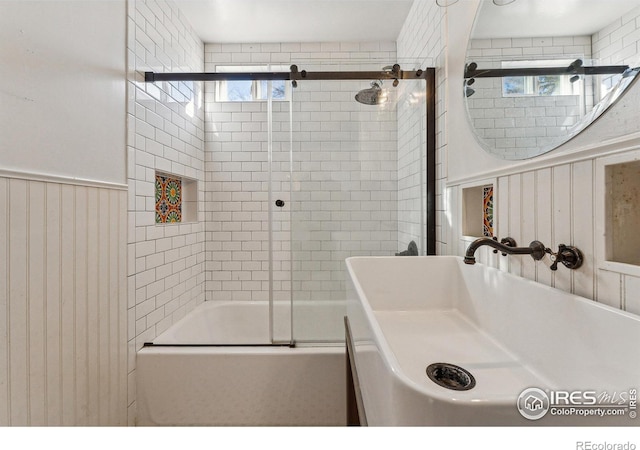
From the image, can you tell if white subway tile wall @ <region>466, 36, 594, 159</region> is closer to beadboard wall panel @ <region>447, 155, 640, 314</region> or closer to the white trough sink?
beadboard wall panel @ <region>447, 155, 640, 314</region>

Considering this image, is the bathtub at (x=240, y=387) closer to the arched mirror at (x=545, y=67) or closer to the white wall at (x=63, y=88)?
the white wall at (x=63, y=88)

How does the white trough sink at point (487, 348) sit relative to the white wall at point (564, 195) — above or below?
below

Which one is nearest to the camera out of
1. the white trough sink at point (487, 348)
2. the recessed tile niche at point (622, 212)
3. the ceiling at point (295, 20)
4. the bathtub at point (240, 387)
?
the white trough sink at point (487, 348)

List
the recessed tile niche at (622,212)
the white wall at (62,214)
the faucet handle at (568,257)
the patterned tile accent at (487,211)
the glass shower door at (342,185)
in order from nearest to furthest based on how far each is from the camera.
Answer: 1. the recessed tile niche at (622,212)
2. the faucet handle at (568,257)
3. the white wall at (62,214)
4. the patterned tile accent at (487,211)
5. the glass shower door at (342,185)

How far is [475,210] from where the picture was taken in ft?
4.04

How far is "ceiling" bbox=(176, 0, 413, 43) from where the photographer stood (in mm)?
1920

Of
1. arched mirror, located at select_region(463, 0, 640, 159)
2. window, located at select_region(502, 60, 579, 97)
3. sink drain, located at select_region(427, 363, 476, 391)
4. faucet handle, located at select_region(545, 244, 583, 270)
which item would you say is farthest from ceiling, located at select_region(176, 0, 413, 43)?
sink drain, located at select_region(427, 363, 476, 391)

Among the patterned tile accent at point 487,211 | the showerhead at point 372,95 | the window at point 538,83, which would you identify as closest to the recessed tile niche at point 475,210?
the patterned tile accent at point 487,211

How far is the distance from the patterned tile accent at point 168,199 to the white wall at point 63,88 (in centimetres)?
44

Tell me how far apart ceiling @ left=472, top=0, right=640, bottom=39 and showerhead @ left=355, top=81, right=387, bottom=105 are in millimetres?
725

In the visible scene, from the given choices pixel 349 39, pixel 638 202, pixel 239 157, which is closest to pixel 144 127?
pixel 239 157

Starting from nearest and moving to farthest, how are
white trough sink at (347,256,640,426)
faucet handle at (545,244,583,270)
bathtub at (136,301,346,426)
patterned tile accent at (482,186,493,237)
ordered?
white trough sink at (347,256,640,426), faucet handle at (545,244,583,270), patterned tile accent at (482,186,493,237), bathtub at (136,301,346,426)

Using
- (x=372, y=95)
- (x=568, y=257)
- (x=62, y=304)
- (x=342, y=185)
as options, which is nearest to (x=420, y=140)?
(x=372, y=95)

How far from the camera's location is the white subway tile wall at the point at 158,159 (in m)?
1.46
